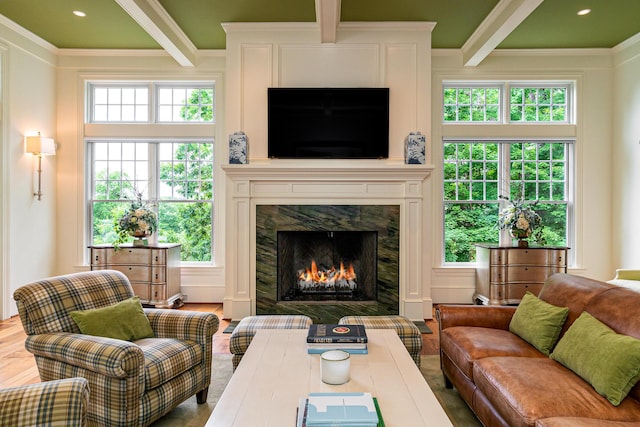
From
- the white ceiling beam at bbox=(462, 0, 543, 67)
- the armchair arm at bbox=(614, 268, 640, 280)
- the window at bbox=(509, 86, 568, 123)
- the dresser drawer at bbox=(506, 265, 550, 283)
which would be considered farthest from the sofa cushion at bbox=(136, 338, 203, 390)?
the window at bbox=(509, 86, 568, 123)

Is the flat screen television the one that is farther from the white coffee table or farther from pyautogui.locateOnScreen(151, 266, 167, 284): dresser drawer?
the white coffee table

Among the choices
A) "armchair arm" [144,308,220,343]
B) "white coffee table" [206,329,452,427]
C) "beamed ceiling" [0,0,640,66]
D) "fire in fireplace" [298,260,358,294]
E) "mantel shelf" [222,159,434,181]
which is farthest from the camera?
"fire in fireplace" [298,260,358,294]

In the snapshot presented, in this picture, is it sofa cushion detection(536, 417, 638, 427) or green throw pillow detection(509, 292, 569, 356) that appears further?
green throw pillow detection(509, 292, 569, 356)

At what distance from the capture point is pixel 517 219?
4.66m

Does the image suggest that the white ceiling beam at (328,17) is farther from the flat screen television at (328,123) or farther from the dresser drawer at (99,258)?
the dresser drawer at (99,258)

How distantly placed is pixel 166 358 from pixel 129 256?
281 cm

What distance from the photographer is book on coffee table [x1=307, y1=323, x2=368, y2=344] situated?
7.03 ft

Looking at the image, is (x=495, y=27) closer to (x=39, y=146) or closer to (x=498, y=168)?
(x=498, y=168)

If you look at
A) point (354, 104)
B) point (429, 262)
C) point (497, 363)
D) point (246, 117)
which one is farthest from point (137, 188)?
point (497, 363)

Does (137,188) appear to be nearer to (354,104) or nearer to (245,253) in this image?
(245,253)

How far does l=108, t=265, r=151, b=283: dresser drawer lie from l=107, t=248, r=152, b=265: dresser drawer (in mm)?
57

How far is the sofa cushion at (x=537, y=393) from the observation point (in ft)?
5.31

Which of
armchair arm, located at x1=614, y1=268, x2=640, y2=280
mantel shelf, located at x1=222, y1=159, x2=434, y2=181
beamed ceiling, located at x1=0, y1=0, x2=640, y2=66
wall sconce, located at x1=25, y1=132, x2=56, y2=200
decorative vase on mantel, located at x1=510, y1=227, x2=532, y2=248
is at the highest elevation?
beamed ceiling, located at x1=0, y1=0, x2=640, y2=66

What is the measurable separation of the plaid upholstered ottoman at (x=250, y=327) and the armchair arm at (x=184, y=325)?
0.26 metres
